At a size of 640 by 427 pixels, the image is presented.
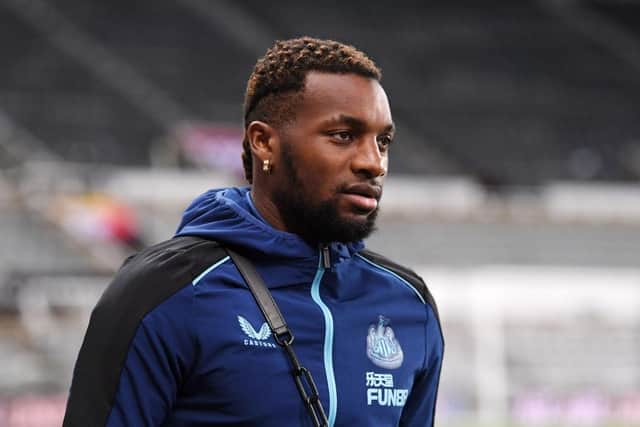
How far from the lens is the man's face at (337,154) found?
6.59 feet

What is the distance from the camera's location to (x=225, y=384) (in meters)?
1.94

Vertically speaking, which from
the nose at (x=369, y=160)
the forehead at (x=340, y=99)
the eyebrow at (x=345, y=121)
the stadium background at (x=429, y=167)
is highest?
the stadium background at (x=429, y=167)

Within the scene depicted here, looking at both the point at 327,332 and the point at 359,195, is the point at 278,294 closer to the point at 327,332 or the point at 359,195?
the point at 327,332

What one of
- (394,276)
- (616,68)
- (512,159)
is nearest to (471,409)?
(512,159)

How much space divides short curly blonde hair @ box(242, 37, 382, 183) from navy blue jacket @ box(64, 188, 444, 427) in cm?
17

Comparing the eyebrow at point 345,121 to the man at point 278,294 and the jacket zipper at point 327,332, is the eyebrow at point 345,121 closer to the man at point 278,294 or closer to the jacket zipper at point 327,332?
the man at point 278,294

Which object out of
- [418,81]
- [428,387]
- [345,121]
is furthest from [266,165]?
[418,81]

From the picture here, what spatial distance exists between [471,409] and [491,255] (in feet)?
14.6

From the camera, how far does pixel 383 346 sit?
6.93 ft

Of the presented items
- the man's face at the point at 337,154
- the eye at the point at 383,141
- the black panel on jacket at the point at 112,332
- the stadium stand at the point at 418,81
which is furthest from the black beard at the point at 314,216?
the stadium stand at the point at 418,81

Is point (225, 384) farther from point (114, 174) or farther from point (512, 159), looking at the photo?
point (512, 159)

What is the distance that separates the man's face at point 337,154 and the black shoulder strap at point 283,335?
13 cm

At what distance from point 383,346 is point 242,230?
0.31 m

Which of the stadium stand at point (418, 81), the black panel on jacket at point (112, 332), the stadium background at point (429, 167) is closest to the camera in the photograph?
the black panel on jacket at point (112, 332)
